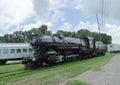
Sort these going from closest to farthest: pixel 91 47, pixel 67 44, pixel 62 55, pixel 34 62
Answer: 1. pixel 34 62
2. pixel 62 55
3. pixel 67 44
4. pixel 91 47

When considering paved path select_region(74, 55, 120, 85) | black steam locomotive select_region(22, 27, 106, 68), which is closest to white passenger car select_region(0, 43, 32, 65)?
black steam locomotive select_region(22, 27, 106, 68)

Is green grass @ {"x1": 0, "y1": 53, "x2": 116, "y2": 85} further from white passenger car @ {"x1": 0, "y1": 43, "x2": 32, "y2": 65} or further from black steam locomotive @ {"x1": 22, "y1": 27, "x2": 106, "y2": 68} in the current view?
white passenger car @ {"x1": 0, "y1": 43, "x2": 32, "y2": 65}

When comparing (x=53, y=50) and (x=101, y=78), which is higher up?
(x=53, y=50)

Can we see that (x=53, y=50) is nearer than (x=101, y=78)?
No

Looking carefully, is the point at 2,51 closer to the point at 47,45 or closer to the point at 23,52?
the point at 23,52

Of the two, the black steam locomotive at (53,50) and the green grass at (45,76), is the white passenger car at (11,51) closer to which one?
the black steam locomotive at (53,50)

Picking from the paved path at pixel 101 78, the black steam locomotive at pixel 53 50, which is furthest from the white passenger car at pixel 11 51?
the paved path at pixel 101 78

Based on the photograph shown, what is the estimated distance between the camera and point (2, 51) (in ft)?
81.6

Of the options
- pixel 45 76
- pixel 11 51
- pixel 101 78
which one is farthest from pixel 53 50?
pixel 11 51

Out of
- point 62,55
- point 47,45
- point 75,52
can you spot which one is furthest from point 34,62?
point 75,52

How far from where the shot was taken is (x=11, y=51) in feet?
85.0

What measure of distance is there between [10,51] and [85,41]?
10524 millimetres

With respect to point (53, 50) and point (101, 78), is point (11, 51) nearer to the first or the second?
point (53, 50)

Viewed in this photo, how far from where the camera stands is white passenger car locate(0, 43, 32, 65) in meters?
24.9
